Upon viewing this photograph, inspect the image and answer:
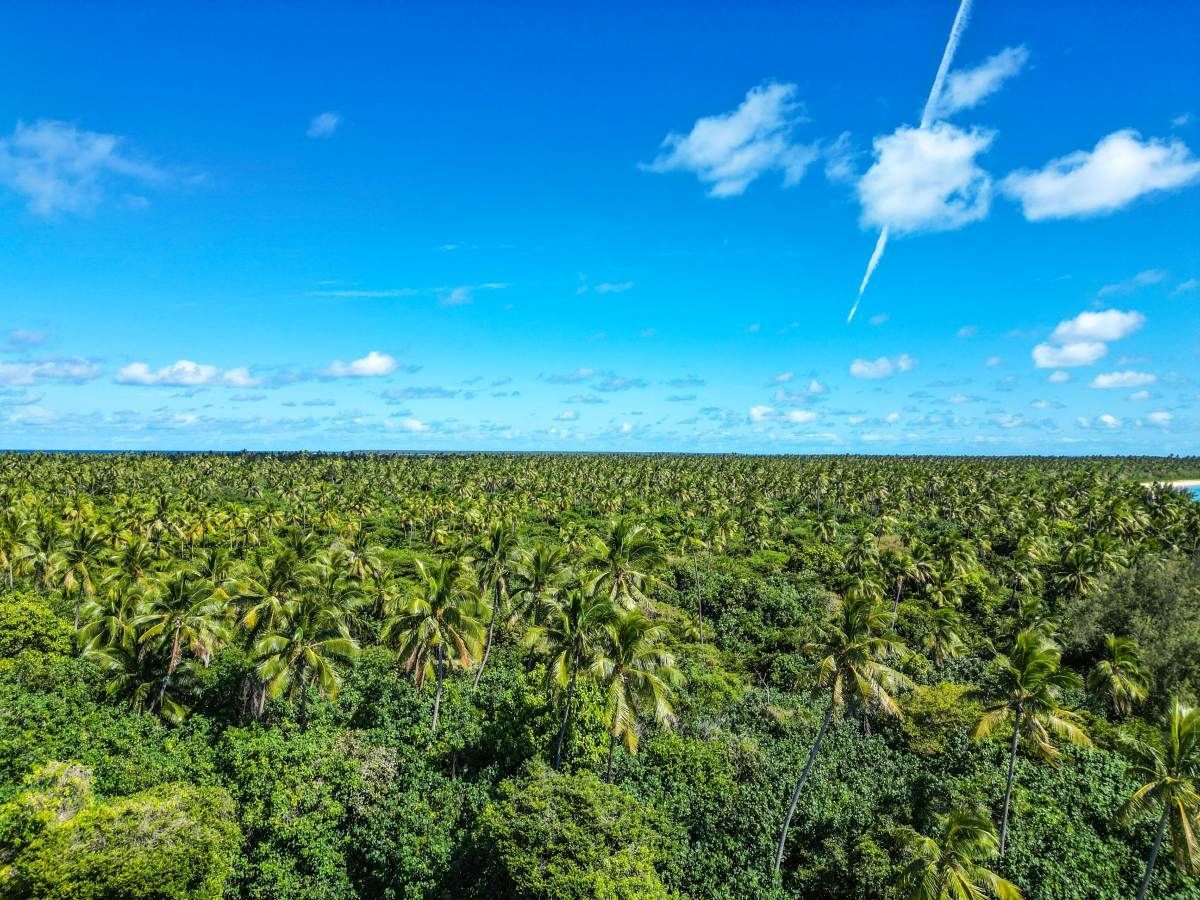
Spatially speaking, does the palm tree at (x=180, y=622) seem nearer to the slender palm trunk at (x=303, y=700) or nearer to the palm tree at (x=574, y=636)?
the slender palm trunk at (x=303, y=700)

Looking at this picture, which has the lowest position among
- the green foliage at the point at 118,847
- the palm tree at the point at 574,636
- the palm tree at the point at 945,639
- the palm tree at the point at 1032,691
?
the palm tree at the point at 945,639

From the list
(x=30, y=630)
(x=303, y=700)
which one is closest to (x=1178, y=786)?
(x=303, y=700)

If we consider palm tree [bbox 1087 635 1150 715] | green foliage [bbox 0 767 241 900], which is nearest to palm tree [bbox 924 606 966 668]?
palm tree [bbox 1087 635 1150 715]

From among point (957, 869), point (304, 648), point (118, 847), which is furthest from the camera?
point (304, 648)

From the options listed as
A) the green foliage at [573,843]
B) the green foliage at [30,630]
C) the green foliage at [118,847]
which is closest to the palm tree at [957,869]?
the green foliage at [573,843]

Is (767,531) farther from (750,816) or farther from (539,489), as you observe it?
(750,816)

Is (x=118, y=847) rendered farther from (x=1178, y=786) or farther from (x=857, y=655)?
(x=1178, y=786)
